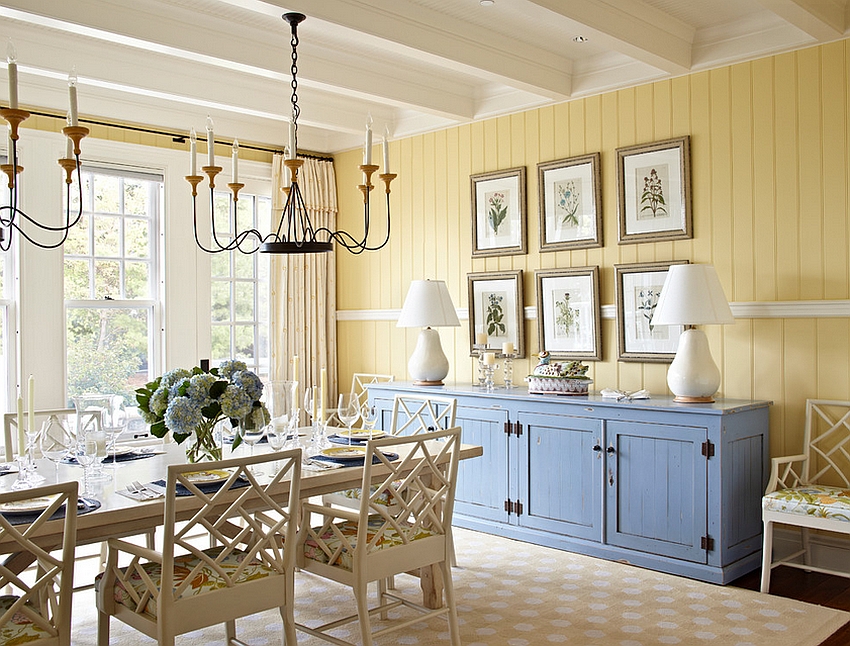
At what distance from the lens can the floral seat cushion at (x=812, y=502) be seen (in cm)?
374

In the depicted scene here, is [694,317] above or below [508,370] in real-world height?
above

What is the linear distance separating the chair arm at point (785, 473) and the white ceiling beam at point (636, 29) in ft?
7.14

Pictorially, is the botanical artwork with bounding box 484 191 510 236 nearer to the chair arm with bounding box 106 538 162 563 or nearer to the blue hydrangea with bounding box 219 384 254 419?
the blue hydrangea with bounding box 219 384 254 419

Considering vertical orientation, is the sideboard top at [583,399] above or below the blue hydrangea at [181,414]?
below

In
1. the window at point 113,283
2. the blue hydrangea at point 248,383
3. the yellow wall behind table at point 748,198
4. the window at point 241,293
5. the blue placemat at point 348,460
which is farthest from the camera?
the window at point 241,293

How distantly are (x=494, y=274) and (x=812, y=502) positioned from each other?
2526 mm

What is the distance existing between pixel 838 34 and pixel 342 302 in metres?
4.03

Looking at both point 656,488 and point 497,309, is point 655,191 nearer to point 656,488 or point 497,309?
point 497,309

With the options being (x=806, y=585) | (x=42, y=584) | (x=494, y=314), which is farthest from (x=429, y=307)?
(x=42, y=584)

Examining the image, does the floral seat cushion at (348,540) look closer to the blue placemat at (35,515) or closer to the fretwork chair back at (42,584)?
the blue placemat at (35,515)

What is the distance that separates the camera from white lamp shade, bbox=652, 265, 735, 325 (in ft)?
14.0

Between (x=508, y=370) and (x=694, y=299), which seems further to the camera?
(x=508, y=370)

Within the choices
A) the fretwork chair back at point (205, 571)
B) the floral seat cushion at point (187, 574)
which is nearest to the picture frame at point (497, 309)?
the fretwork chair back at point (205, 571)

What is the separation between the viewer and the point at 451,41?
4.49 metres
